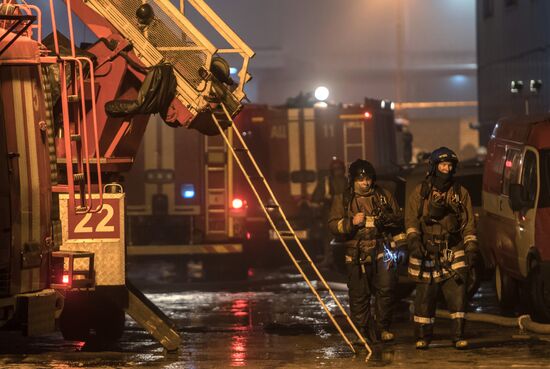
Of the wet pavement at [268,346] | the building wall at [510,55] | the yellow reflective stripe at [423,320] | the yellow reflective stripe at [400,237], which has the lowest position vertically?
the wet pavement at [268,346]

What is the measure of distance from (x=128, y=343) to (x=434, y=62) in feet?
205

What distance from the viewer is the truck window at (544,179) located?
12219 millimetres

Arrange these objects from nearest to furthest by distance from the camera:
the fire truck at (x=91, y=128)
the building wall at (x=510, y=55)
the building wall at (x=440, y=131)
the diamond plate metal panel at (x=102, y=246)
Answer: the fire truck at (x=91, y=128) < the diamond plate metal panel at (x=102, y=246) < the building wall at (x=510, y=55) < the building wall at (x=440, y=131)

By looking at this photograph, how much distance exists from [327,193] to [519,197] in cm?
683

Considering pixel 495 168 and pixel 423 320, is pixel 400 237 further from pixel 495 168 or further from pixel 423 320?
pixel 495 168

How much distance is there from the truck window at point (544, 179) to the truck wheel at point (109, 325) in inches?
156

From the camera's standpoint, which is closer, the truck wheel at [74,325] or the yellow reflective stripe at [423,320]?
the yellow reflective stripe at [423,320]

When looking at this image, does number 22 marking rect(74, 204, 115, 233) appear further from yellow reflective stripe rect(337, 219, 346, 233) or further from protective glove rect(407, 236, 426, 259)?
protective glove rect(407, 236, 426, 259)

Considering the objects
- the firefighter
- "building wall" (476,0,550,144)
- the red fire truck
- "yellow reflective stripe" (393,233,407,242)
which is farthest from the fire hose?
"building wall" (476,0,550,144)

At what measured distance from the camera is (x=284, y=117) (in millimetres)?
20969

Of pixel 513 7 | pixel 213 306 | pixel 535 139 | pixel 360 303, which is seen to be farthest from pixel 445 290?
pixel 513 7

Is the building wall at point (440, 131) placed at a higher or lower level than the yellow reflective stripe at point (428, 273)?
higher

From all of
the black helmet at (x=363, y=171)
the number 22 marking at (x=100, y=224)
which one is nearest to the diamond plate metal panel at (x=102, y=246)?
the number 22 marking at (x=100, y=224)

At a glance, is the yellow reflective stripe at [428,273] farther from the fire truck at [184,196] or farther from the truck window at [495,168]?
the fire truck at [184,196]
